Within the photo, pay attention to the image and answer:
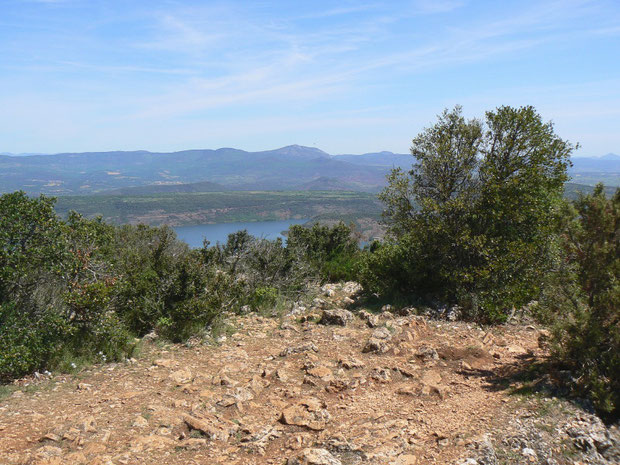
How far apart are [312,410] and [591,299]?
4.53 meters

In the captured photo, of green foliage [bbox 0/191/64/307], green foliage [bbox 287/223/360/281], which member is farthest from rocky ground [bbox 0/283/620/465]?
green foliage [bbox 287/223/360/281]

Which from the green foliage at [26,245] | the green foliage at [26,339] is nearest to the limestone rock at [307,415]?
the green foliage at [26,339]

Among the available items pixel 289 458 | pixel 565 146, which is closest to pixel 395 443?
pixel 289 458

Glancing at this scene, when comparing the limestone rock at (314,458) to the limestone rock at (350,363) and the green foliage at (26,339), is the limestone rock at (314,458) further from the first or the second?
the green foliage at (26,339)

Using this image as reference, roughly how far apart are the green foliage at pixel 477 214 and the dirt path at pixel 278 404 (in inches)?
65.8

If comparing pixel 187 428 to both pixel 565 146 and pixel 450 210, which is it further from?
pixel 565 146

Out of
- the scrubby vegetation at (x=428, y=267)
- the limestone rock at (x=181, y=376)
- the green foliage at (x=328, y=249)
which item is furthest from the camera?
the green foliage at (x=328, y=249)

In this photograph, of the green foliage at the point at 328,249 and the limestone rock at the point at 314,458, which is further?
the green foliage at the point at 328,249

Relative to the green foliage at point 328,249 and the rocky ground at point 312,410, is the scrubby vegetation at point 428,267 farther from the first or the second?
the green foliage at point 328,249

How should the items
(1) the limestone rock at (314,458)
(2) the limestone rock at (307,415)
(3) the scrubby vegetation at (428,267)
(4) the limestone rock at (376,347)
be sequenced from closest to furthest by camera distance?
1. (1) the limestone rock at (314,458)
2. (2) the limestone rock at (307,415)
3. (3) the scrubby vegetation at (428,267)
4. (4) the limestone rock at (376,347)

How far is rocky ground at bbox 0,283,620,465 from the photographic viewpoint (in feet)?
16.4

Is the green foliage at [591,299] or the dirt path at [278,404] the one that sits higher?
the green foliage at [591,299]

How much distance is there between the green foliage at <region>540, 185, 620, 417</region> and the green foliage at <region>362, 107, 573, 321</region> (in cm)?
338

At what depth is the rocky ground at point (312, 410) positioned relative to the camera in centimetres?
498
